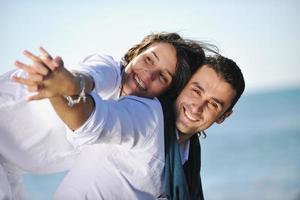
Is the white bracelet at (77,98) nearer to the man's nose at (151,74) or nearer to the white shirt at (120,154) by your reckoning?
the white shirt at (120,154)

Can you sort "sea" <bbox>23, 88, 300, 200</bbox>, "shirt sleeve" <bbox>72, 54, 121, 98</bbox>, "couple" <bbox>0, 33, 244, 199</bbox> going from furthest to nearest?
1. "sea" <bbox>23, 88, 300, 200</bbox>
2. "shirt sleeve" <bbox>72, 54, 121, 98</bbox>
3. "couple" <bbox>0, 33, 244, 199</bbox>

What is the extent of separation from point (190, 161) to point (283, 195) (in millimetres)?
5327

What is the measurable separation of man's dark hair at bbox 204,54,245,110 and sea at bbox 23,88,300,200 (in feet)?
17.6

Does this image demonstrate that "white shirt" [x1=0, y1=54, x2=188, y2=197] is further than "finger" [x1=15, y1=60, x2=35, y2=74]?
Yes

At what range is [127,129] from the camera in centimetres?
165

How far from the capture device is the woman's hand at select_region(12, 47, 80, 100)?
1403mm

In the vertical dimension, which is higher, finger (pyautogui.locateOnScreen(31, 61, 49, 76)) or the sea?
finger (pyautogui.locateOnScreen(31, 61, 49, 76))

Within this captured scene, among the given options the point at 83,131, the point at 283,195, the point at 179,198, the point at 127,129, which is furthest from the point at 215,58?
the point at 283,195

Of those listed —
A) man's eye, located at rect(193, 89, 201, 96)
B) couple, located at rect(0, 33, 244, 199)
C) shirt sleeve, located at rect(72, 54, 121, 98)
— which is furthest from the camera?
man's eye, located at rect(193, 89, 201, 96)

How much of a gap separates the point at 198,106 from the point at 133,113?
19.6 inches

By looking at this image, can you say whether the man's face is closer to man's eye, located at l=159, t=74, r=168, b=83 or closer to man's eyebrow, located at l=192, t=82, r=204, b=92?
man's eyebrow, located at l=192, t=82, r=204, b=92

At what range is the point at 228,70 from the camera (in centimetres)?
224

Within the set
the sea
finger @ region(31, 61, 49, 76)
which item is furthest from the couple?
the sea

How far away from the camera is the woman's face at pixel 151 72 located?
88.0 inches
